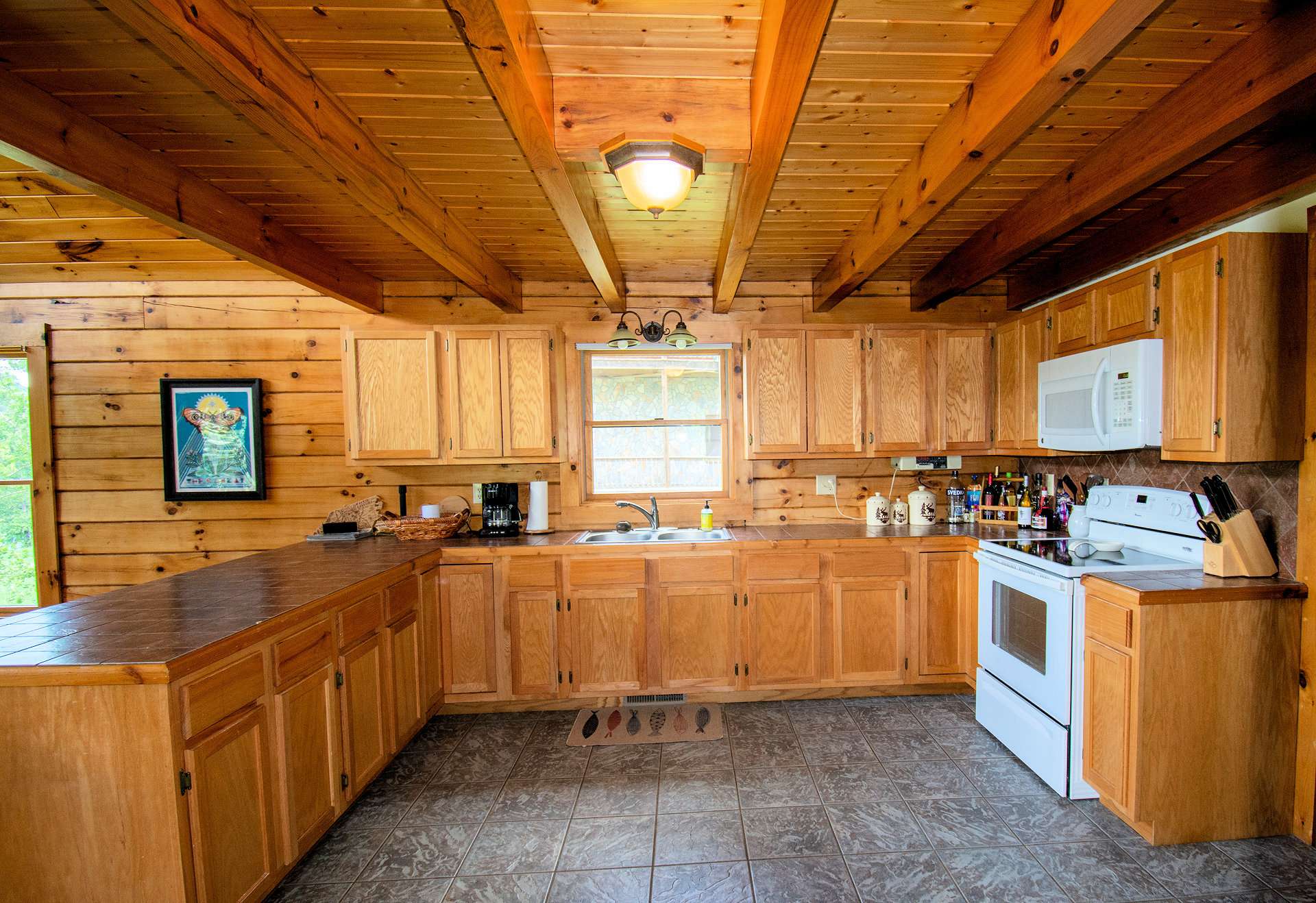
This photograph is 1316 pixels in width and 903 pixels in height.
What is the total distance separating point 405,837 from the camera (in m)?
1.91

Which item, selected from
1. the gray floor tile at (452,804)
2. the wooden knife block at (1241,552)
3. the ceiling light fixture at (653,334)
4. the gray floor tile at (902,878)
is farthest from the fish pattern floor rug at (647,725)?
the wooden knife block at (1241,552)

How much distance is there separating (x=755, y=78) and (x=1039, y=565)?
7.07 ft

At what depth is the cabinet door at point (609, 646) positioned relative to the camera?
2.76 m

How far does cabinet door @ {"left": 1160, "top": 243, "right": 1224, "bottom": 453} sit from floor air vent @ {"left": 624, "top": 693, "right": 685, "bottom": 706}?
8.22 feet

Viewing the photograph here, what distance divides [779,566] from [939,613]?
93 cm

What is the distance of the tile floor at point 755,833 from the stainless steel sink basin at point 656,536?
0.98 meters

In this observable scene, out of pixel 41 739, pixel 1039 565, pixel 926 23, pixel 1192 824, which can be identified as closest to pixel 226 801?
pixel 41 739

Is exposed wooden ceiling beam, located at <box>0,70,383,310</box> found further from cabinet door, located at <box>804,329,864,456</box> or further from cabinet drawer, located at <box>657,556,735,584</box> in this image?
cabinet door, located at <box>804,329,864,456</box>

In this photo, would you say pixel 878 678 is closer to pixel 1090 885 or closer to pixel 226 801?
pixel 1090 885

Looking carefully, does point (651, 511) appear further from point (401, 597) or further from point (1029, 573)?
point (1029, 573)

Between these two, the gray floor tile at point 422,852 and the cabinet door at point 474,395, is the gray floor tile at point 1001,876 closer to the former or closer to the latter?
the gray floor tile at point 422,852

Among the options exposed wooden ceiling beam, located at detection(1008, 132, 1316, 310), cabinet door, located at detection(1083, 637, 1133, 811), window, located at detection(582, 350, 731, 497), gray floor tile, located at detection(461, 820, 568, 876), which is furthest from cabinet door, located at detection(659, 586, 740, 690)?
exposed wooden ceiling beam, located at detection(1008, 132, 1316, 310)

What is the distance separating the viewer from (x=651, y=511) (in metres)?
3.18

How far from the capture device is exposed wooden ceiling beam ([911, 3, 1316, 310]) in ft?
4.23
